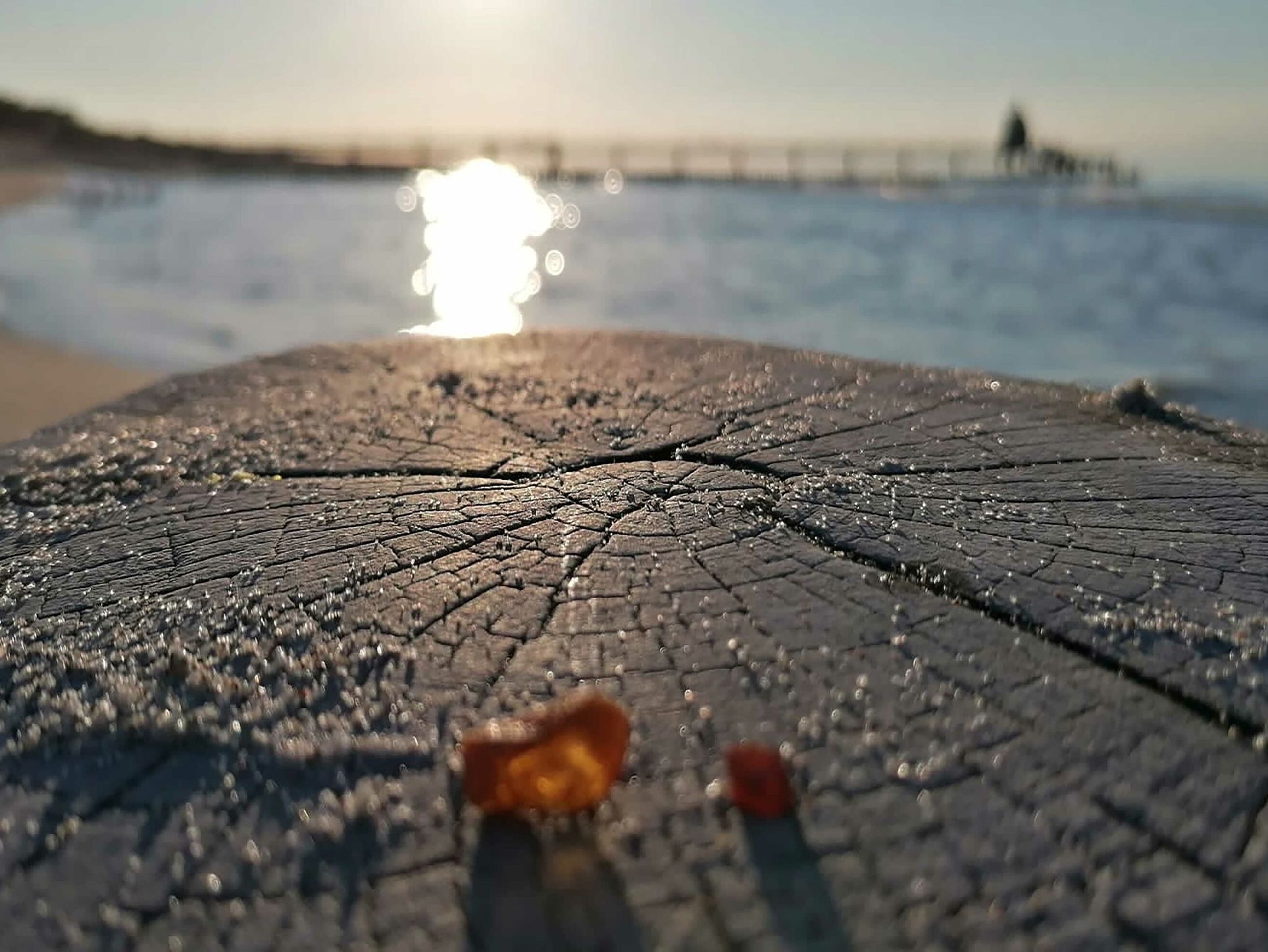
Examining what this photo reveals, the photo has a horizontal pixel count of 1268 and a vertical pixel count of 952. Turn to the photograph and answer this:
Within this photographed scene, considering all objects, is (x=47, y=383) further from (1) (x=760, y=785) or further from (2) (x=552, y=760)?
(1) (x=760, y=785)

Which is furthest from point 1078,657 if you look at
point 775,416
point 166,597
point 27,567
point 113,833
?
point 27,567

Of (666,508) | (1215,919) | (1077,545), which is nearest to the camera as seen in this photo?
(1215,919)

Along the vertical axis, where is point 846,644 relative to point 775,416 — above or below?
below

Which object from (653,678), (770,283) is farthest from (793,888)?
(770,283)

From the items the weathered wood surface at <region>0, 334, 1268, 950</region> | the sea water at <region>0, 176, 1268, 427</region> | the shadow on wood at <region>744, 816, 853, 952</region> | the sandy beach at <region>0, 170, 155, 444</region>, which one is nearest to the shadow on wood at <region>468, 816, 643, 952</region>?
the weathered wood surface at <region>0, 334, 1268, 950</region>

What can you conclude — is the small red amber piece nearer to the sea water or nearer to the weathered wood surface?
the weathered wood surface

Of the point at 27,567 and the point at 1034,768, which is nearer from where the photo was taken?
the point at 1034,768

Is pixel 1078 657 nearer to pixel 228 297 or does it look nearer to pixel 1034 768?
pixel 1034 768
